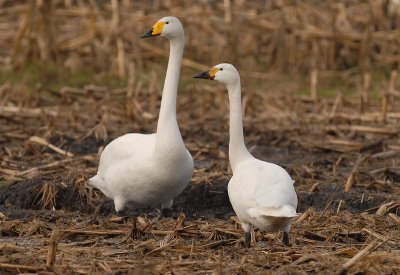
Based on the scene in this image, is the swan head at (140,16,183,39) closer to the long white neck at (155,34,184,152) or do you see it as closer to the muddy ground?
the long white neck at (155,34,184,152)

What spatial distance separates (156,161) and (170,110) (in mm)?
436

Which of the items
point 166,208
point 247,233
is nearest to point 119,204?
point 166,208

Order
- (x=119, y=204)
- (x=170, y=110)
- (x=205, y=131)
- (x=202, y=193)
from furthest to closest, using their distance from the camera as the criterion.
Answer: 1. (x=205, y=131)
2. (x=202, y=193)
3. (x=119, y=204)
4. (x=170, y=110)

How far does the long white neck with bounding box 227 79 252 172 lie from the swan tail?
79 cm

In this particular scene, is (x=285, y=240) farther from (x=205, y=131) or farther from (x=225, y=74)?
(x=205, y=131)

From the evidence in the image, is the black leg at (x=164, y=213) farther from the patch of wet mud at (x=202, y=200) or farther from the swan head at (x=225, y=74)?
the swan head at (x=225, y=74)

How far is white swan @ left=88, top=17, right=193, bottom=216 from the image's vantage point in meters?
6.09

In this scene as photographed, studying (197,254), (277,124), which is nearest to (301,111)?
(277,124)

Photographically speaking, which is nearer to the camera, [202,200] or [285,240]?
[285,240]

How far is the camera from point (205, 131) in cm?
971

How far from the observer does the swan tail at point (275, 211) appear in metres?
4.83

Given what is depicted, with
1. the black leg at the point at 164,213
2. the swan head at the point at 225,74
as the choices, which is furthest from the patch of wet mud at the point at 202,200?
the swan head at the point at 225,74

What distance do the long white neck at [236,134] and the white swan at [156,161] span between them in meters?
0.40

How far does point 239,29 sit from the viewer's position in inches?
539
